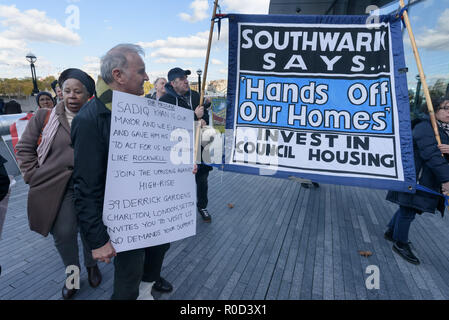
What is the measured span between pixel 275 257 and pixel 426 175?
2.11 metres

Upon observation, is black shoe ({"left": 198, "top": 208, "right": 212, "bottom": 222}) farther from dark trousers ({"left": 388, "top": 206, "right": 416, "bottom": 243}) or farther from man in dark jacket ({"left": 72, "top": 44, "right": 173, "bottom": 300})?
dark trousers ({"left": 388, "top": 206, "right": 416, "bottom": 243})

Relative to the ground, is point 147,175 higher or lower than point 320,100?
lower

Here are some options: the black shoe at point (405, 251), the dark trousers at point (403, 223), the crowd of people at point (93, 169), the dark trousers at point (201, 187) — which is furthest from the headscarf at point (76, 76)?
the black shoe at point (405, 251)

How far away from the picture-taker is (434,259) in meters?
3.07

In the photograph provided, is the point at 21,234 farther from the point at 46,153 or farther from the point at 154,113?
the point at 154,113

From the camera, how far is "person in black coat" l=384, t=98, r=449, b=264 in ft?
8.64

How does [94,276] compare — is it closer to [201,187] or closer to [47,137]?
[47,137]

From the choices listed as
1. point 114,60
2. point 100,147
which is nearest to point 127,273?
point 100,147

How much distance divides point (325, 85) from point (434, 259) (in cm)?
280

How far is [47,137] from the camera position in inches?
86.9

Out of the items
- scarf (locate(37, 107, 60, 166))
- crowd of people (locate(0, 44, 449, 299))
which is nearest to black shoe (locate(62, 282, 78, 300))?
crowd of people (locate(0, 44, 449, 299))

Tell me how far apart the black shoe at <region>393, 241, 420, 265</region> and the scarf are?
14.1 feet

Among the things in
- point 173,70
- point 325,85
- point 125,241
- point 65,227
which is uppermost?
point 173,70

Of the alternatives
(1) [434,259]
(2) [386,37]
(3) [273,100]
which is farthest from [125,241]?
(1) [434,259]
